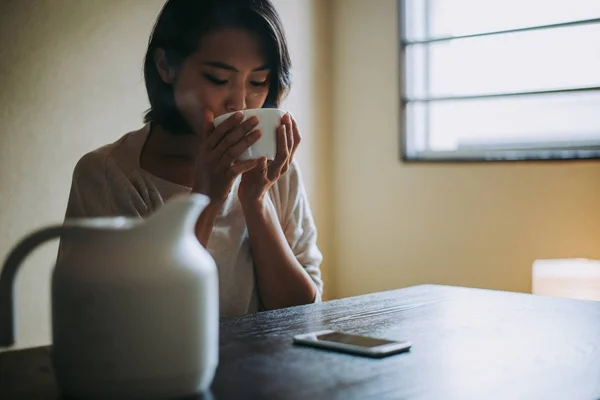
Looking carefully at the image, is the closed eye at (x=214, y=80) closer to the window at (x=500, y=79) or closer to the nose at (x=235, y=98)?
the nose at (x=235, y=98)

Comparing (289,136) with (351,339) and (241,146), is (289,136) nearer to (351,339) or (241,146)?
(241,146)

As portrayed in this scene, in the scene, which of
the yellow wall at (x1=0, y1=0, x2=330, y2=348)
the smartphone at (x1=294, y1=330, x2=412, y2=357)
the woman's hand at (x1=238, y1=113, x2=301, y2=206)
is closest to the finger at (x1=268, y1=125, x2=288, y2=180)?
the woman's hand at (x1=238, y1=113, x2=301, y2=206)

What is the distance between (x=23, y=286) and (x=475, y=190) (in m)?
1.81

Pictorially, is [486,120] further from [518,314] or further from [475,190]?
[518,314]

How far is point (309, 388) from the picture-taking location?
71cm

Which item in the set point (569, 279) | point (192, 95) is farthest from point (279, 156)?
point (569, 279)

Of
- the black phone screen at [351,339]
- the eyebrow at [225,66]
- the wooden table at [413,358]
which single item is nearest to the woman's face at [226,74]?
the eyebrow at [225,66]

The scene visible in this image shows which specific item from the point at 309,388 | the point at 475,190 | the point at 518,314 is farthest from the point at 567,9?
the point at 309,388

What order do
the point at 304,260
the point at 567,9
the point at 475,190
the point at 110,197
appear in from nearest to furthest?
1. the point at 110,197
2. the point at 304,260
3. the point at 567,9
4. the point at 475,190

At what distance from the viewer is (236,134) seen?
1.22 meters

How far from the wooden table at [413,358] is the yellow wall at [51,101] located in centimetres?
138

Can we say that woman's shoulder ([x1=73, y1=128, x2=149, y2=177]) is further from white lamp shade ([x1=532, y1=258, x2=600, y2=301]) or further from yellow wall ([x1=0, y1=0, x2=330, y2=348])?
white lamp shade ([x1=532, y1=258, x2=600, y2=301])

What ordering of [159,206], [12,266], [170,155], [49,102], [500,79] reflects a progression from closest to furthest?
[12,266] < [159,206] < [170,155] < [49,102] < [500,79]

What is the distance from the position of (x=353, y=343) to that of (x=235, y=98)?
0.69 metres
